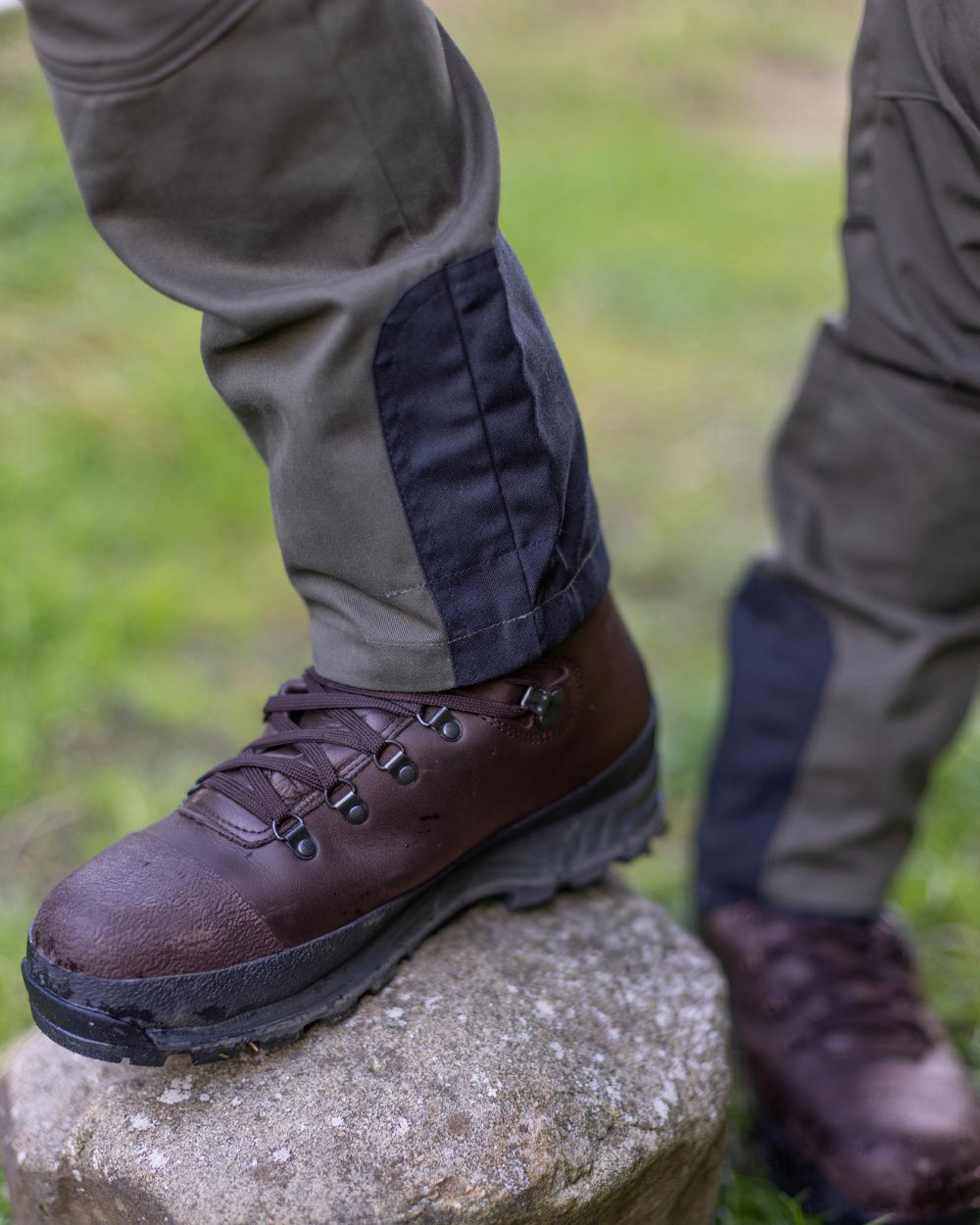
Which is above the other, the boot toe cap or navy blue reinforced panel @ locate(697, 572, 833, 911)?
the boot toe cap

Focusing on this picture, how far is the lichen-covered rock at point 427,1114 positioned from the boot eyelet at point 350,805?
0.23m

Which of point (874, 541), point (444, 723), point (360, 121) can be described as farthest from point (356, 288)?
point (874, 541)

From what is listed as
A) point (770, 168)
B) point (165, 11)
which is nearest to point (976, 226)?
point (165, 11)

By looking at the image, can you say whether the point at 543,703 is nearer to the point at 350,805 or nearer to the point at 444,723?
the point at 444,723

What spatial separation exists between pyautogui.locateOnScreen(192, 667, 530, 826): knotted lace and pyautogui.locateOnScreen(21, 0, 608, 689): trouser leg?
0.03 meters

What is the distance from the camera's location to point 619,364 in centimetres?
442

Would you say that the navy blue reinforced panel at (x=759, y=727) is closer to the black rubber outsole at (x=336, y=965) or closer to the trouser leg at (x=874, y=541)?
the trouser leg at (x=874, y=541)

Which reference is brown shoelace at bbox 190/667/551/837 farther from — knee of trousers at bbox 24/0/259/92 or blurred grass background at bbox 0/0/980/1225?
blurred grass background at bbox 0/0/980/1225

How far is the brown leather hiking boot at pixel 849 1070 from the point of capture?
5.23 feet

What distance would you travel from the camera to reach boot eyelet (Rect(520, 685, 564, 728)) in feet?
4.29

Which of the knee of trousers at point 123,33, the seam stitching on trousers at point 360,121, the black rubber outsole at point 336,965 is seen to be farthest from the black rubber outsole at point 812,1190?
the knee of trousers at point 123,33

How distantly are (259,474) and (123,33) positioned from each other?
255 centimetres

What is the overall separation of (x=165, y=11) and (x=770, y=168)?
19.7 feet

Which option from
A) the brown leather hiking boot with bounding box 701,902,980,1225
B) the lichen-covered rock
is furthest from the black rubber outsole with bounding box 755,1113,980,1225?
the lichen-covered rock
